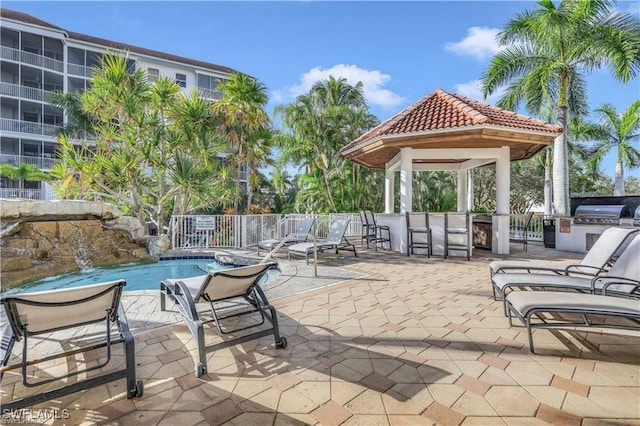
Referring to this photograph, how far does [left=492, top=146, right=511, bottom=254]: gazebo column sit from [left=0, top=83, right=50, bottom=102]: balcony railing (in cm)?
2956

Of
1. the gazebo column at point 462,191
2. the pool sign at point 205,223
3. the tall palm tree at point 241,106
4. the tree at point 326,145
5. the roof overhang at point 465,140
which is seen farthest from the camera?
the tree at point 326,145

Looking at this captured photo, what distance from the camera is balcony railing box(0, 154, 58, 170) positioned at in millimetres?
21781

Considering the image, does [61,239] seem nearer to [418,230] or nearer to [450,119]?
[418,230]

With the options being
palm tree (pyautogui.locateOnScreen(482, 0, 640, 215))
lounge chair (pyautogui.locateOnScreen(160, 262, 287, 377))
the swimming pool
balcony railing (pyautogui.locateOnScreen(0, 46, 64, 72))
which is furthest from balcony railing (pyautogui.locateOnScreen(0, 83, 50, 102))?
palm tree (pyautogui.locateOnScreen(482, 0, 640, 215))

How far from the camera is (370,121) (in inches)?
739

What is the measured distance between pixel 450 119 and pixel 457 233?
308 cm

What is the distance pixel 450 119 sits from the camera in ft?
26.7

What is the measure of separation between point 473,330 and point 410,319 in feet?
2.28

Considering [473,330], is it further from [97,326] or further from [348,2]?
[348,2]

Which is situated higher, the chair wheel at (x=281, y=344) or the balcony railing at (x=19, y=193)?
the balcony railing at (x=19, y=193)

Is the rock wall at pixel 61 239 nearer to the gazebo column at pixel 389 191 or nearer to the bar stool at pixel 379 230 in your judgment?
the bar stool at pixel 379 230

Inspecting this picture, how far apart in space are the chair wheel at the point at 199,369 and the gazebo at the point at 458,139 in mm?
6976

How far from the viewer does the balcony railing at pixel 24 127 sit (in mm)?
21781

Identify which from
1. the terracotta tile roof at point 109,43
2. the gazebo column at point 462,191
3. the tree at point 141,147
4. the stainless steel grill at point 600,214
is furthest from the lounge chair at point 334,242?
the terracotta tile roof at point 109,43
